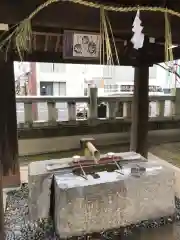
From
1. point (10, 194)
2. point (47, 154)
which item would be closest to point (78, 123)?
point (47, 154)

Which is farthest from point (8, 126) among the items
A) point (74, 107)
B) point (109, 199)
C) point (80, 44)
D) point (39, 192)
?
point (74, 107)

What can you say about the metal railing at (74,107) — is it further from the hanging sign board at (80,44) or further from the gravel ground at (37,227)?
the hanging sign board at (80,44)

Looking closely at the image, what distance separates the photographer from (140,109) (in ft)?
11.8

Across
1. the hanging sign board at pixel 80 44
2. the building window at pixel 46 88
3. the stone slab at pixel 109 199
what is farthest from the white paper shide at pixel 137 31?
the building window at pixel 46 88

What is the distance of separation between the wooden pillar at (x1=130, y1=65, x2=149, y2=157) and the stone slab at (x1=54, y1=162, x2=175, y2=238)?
1437mm

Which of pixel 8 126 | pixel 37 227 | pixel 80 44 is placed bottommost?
pixel 37 227

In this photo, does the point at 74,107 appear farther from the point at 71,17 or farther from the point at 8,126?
the point at 71,17

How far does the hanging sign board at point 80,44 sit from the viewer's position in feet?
6.67

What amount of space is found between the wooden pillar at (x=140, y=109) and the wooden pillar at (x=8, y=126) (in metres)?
1.75

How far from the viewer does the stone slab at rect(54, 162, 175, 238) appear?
194 centimetres

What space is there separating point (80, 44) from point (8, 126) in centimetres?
144

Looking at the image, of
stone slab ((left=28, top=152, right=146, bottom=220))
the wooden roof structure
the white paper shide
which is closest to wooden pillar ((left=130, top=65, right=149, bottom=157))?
the wooden roof structure

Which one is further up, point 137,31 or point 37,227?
point 137,31

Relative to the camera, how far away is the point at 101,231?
6.82ft
